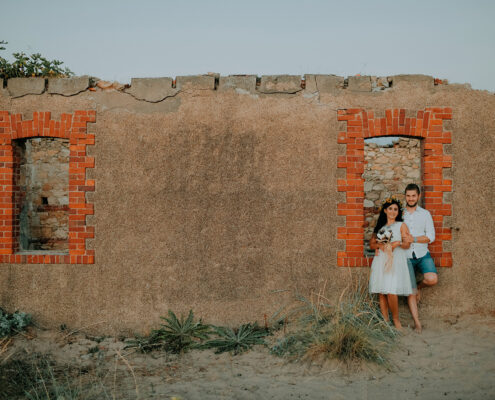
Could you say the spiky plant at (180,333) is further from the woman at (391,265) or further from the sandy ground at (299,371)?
the woman at (391,265)

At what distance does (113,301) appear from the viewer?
16.6 ft

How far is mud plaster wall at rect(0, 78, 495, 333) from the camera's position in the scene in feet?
16.3

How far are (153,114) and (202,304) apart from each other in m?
2.53

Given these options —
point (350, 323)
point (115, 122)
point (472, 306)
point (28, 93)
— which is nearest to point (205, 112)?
point (115, 122)

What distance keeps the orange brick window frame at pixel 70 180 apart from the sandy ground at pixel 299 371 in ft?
3.44

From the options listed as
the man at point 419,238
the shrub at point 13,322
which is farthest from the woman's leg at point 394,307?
the shrub at point 13,322

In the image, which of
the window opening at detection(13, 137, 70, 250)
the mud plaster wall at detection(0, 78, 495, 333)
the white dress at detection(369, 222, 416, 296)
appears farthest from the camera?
the window opening at detection(13, 137, 70, 250)

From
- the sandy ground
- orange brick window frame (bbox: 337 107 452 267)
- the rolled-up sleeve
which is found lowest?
the sandy ground

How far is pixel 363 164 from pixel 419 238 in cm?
110

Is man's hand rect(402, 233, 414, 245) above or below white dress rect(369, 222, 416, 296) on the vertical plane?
above

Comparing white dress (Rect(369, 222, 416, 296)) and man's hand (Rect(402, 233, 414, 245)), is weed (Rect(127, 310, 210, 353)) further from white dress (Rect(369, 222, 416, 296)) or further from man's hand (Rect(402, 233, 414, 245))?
man's hand (Rect(402, 233, 414, 245))

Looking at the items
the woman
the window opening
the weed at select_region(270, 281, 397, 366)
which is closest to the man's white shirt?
the woman

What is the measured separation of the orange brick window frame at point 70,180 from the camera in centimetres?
507

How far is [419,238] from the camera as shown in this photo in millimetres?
4551
